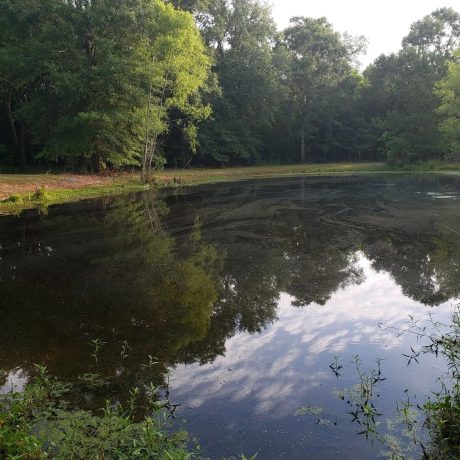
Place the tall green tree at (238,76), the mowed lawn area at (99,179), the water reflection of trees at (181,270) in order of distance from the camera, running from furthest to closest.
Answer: the tall green tree at (238,76) < the mowed lawn area at (99,179) < the water reflection of trees at (181,270)

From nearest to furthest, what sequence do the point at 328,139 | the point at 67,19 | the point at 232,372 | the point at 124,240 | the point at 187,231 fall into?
the point at 232,372, the point at 124,240, the point at 187,231, the point at 67,19, the point at 328,139

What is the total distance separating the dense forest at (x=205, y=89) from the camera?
102 feet

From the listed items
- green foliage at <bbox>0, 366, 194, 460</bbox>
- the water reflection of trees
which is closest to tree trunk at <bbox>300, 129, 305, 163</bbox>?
the water reflection of trees

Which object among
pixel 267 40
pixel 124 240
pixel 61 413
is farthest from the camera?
pixel 267 40

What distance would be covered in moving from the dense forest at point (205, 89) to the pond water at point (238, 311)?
660 inches

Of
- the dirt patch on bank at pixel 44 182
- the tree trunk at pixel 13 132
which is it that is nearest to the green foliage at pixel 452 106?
the dirt patch on bank at pixel 44 182

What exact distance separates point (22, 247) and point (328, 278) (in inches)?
338

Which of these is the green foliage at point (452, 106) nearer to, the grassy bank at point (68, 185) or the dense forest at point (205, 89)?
the dense forest at point (205, 89)

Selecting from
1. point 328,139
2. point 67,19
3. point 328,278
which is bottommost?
point 328,278

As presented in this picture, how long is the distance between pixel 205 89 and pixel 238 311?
3397 centimetres

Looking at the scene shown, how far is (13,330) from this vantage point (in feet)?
23.3

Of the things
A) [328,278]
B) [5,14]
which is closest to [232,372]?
[328,278]

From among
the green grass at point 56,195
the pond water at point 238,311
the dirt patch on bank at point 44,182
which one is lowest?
the pond water at point 238,311

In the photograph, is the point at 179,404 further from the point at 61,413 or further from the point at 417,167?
the point at 417,167
